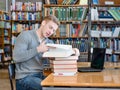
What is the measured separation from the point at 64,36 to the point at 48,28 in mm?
3719

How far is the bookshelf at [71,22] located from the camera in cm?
647

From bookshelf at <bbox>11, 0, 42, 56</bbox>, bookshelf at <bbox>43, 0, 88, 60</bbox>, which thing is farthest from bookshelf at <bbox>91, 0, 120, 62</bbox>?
bookshelf at <bbox>11, 0, 42, 56</bbox>

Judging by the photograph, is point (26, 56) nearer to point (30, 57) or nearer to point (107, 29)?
point (30, 57)

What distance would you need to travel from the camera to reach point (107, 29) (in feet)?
21.5

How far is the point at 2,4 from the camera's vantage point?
1269 centimetres

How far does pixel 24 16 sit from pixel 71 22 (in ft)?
8.51

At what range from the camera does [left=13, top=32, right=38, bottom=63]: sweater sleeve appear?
2667 millimetres

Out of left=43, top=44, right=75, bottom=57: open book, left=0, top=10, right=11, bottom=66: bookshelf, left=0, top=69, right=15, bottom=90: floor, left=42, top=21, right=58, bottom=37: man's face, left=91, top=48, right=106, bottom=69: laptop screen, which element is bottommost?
left=0, top=69, right=15, bottom=90: floor

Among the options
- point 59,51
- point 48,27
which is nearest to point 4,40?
point 48,27

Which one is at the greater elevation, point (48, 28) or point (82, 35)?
point (48, 28)

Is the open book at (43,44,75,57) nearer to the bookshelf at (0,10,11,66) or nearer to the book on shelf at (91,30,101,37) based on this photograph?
the book on shelf at (91,30,101,37)

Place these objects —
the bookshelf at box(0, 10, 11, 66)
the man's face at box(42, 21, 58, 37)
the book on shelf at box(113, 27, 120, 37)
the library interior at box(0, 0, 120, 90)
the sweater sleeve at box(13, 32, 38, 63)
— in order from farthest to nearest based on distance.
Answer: the bookshelf at box(0, 10, 11, 66), the book on shelf at box(113, 27, 120, 37), the man's face at box(42, 21, 58, 37), the sweater sleeve at box(13, 32, 38, 63), the library interior at box(0, 0, 120, 90)

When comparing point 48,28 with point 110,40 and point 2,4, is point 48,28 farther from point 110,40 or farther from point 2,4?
point 2,4

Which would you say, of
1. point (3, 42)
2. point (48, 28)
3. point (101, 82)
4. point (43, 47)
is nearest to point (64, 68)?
point (43, 47)
